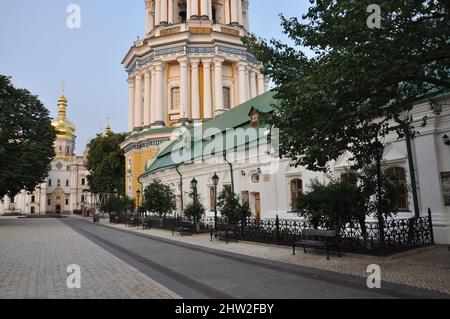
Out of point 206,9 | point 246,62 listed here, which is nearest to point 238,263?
point 246,62

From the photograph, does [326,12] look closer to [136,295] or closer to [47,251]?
[136,295]

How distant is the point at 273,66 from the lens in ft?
33.2

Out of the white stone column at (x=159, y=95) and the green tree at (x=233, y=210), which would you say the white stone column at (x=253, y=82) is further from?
the green tree at (x=233, y=210)

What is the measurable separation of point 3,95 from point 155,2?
23.9m

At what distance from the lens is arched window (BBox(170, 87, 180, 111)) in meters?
45.7

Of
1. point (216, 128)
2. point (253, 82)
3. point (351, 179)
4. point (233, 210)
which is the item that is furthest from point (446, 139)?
point (253, 82)

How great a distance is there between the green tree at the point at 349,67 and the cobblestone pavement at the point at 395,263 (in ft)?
9.97

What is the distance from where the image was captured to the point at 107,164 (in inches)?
2100

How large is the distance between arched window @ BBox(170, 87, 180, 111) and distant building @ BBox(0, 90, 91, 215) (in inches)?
2160

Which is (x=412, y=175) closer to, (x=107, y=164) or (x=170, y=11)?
(x=170, y=11)

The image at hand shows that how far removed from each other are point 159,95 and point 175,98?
7.66 ft

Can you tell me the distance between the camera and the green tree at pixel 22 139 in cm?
3338

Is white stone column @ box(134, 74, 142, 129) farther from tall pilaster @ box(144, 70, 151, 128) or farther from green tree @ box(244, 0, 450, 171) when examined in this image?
green tree @ box(244, 0, 450, 171)

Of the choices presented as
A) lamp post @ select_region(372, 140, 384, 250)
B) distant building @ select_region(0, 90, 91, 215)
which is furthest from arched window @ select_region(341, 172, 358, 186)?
distant building @ select_region(0, 90, 91, 215)
